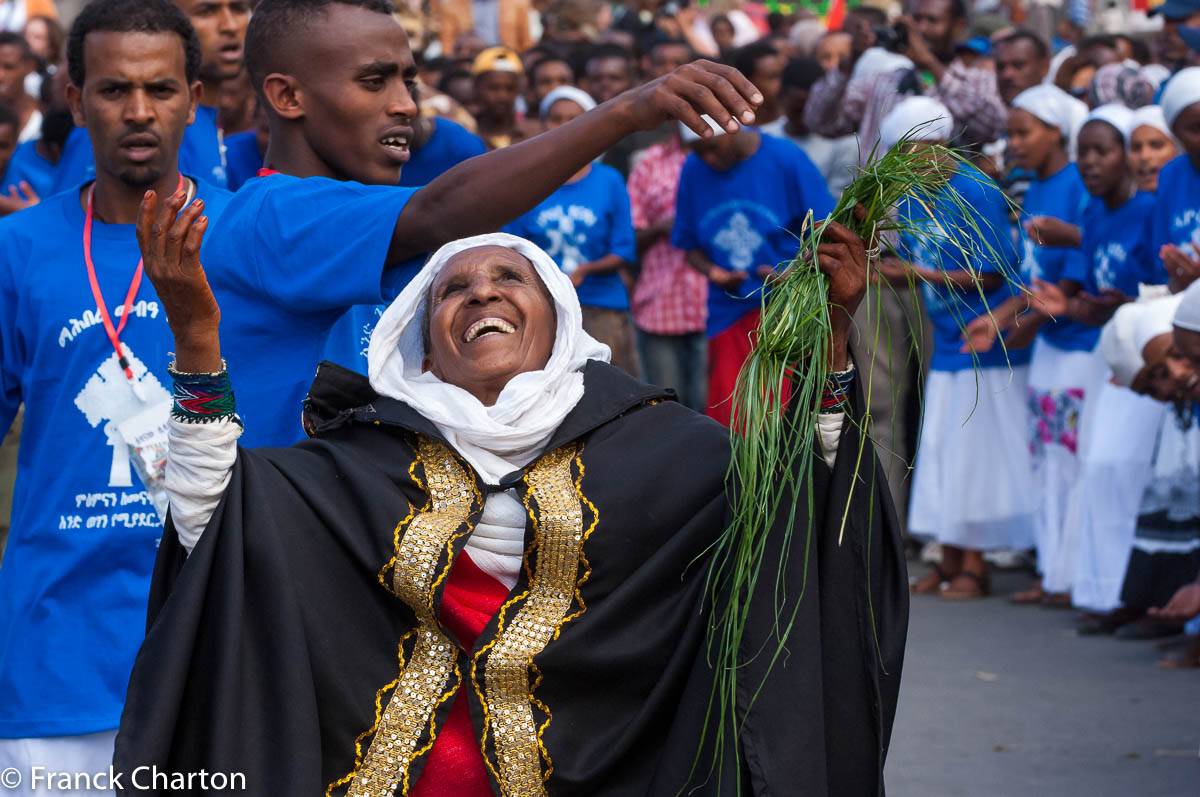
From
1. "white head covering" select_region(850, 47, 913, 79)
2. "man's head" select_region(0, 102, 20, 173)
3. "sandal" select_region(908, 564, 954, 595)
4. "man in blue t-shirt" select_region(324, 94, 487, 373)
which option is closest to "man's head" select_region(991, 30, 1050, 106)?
Answer: "white head covering" select_region(850, 47, 913, 79)

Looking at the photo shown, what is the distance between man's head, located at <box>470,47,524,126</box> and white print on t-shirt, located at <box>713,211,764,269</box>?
2.63 meters

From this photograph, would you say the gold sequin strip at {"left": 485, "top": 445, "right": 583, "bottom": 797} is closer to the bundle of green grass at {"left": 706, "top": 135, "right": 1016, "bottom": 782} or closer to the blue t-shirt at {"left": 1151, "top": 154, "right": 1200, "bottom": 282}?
the bundle of green grass at {"left": 706, "top": 135, "right": 1016, "bottom": 782}

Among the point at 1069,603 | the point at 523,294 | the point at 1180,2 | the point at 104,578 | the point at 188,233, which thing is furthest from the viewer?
the point at 1180,2

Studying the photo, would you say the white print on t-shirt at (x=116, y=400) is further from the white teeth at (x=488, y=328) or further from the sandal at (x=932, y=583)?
the sandal at (x=932, y=583)

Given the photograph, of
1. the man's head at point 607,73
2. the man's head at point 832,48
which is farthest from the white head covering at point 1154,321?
the man's head at point 832,48

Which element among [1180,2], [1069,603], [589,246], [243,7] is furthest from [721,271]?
[1180,2]

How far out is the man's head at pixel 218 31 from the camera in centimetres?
678

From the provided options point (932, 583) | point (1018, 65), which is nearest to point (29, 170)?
point (932, 583)

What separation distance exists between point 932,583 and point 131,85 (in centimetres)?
622

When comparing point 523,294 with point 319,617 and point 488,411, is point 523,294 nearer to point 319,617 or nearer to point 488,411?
point 488,411

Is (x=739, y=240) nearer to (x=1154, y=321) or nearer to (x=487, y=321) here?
(x=1154, y=321)

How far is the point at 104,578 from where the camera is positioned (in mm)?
4094

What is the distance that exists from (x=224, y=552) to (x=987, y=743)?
406cm

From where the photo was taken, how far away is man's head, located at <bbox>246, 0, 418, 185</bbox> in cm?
403
